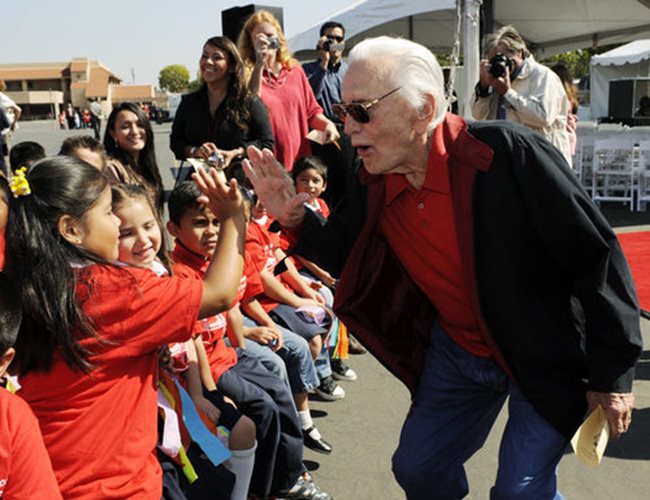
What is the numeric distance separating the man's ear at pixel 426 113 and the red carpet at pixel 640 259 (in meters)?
3.74

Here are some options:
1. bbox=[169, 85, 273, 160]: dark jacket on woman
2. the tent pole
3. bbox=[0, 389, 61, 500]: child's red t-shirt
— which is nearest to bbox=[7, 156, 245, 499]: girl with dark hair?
bbox=[0, 389, 61, 500]: child's red t-shirt

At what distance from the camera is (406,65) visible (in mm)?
2164

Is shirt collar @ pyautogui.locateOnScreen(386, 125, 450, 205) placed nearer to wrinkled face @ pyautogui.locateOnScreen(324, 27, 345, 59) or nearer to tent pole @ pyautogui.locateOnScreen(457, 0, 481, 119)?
wrinkled face @ pyautogui.locateOnScreen(324, 27, 345, 59)

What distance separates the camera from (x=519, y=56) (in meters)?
5.44

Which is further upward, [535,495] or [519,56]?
[519,56]

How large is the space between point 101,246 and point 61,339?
31cm

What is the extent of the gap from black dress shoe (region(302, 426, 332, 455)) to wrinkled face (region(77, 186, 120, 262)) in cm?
185

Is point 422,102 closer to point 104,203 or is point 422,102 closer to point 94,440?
point 104,203

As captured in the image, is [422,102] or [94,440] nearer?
[94,440]

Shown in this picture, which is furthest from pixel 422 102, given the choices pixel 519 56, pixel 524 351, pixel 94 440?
pixel 519 56

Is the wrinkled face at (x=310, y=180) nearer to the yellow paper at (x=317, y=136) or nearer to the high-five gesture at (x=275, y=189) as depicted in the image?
the yellow paper at (x=317, y=136)

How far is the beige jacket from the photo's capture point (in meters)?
5.25

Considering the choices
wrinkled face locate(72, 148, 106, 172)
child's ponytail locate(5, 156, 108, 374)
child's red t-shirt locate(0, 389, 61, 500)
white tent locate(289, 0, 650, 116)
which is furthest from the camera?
white tent locate(289, 0, 650, 116)

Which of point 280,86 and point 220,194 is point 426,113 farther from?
point 280,86
